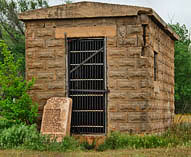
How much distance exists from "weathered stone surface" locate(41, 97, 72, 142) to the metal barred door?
0.58 m

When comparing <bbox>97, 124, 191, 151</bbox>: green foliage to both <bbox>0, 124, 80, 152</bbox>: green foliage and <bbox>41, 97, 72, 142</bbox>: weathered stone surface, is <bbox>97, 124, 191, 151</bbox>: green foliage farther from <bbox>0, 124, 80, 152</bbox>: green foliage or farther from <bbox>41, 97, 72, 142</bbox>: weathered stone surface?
<bbox>41, 97, 72, 142</bbox>: weathered stone surface

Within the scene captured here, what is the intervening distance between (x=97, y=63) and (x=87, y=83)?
727 millimetres

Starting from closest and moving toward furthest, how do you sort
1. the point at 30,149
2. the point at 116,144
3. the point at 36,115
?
the point at 30,149 < the point at 116,144 < the point at 36,115

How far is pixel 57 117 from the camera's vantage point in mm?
13227

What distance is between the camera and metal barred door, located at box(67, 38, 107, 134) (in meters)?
13.8

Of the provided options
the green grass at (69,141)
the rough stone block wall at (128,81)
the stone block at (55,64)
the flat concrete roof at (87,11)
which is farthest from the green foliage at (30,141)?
the flat concrete roof at (87,11)

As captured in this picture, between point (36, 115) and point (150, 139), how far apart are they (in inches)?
143

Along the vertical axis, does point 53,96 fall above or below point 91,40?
below

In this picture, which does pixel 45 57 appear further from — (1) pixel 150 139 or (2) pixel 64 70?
(1) pixel 150 139

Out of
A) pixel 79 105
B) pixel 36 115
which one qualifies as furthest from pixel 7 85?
pixel 79 105

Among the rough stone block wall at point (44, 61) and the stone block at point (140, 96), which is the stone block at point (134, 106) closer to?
the stone block at point (140, 96)

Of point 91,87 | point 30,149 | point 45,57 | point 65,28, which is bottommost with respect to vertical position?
point 30,149

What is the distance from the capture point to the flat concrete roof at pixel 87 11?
1357cm

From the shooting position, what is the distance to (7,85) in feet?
45.7
